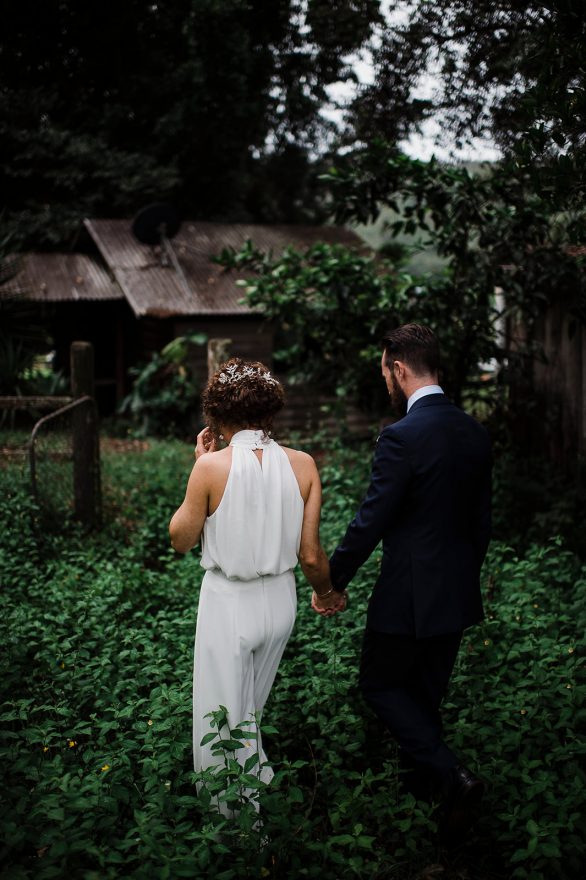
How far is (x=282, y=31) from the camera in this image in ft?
70.0

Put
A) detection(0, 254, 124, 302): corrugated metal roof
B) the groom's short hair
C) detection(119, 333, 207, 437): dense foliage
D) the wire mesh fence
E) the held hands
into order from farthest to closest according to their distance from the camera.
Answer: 1. detection(0, 254, 124, 302): corrugated metal roof
2. detection(119, 333, 207, 437): dense foliage
3. the wire mesh fence
4. the held hands
5. the groom's short hair

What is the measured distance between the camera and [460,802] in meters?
3.14

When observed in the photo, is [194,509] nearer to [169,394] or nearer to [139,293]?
[169,394]

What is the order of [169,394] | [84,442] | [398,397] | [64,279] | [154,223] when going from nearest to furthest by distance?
1. [398,397]
2. [84,442]
3. [169,394]
4. [64,279]
5. [154,223]

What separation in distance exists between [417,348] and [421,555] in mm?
905

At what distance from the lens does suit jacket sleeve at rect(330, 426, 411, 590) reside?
329 centimetres

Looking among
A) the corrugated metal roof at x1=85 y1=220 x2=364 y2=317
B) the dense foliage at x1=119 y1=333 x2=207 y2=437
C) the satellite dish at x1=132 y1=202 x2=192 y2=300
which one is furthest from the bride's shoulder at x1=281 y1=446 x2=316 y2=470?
the satellite dish at x1=132 y1=202 x2=192 y2=300

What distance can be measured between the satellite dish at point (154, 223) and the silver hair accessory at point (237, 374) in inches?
571

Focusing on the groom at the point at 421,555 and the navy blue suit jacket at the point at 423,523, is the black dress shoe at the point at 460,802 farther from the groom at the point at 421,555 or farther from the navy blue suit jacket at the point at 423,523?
the navy blue suit jacket at the point at 423,523

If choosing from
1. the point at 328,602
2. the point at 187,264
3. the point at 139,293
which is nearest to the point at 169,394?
the point at 139,293

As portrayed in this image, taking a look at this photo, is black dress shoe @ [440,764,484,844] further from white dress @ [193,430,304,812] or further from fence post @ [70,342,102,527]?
fence post @ [70,342,102,527]

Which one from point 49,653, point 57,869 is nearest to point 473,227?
point 49,653

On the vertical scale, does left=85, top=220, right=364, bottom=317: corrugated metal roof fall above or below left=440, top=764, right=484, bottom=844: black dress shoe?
above

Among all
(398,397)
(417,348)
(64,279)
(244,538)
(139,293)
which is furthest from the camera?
(64,279)
